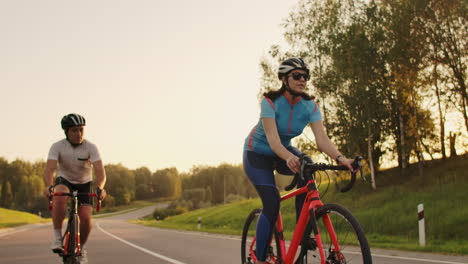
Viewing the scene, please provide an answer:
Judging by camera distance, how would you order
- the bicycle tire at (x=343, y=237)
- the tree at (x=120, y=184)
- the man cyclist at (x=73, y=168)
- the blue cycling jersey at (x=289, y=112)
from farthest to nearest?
1. the tree at (x=120, y=184)
2. the man cyclist at (x=73, y=168)
3. the blue cycling jersey at (x=289, y=112)
4. the bicycle tire at (x=343, y=237)

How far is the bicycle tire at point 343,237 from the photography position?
11.2 feet

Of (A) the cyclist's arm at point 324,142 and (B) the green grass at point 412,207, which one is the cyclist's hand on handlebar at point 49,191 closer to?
(A) the cyclist's arm at point 324,142

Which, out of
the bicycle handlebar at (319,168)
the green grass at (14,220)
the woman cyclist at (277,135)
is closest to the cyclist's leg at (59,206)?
the woman cyclist at (277,135)

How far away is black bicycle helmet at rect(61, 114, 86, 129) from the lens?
6297mm

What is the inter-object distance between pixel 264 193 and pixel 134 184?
555 ft

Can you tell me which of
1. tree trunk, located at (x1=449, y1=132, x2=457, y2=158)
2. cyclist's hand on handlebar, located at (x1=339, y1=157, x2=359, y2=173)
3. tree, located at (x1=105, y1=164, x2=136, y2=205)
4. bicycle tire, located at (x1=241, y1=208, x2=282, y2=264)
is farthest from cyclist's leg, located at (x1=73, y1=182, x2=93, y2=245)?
tree, located at (x1=105, y1=164, x2=136, y2=205)

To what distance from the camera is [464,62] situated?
81.1ft

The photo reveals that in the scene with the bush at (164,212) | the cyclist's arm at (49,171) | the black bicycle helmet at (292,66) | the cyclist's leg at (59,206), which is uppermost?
the black bicycle helmet at (292,66)

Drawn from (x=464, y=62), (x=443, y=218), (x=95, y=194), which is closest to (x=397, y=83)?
(x=464, y=62)

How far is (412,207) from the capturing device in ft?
69.9

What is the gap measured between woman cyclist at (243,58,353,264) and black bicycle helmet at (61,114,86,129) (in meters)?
2.44

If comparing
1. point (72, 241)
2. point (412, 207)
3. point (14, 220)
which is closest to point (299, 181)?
point (72, 241)

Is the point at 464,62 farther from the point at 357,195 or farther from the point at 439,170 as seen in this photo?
the point at 357,195

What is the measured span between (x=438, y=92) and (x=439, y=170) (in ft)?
12.6
